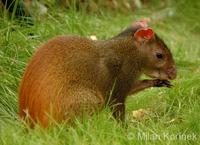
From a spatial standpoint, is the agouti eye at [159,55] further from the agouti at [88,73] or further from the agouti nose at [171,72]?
the agouti nose at [171,72]

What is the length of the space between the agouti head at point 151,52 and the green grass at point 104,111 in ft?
1.18

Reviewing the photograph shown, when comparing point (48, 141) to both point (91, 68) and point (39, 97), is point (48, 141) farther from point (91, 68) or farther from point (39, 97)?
point (91, 68)

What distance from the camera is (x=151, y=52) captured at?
20.5ft

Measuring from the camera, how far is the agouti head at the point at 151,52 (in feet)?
20.1

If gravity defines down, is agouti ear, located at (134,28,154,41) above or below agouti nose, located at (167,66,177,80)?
above

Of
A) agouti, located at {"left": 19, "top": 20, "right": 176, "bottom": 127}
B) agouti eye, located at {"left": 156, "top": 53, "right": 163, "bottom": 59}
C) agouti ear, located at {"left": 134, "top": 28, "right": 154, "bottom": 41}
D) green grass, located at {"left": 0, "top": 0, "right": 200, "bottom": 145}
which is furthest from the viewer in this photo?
agouti eye, located at {"left": 156, "top": 53, "right": 163, "bottom": 59}

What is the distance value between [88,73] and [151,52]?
833 mm

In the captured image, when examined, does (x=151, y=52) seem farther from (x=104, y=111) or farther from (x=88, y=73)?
(x=104, y=111)

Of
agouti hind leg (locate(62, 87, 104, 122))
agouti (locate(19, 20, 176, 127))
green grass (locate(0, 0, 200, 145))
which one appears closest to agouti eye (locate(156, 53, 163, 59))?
agouti (locate(19, 20, 176, 127))

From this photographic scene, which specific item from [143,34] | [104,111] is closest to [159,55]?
[143,34]

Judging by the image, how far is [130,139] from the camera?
16.6 feet

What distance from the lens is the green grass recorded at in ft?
16.4

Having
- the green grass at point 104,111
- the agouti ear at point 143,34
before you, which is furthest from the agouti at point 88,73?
the green grass at point 104,111

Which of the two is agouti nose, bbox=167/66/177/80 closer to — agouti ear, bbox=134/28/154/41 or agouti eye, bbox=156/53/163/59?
agouti eye, bbox=156/53/163/59
